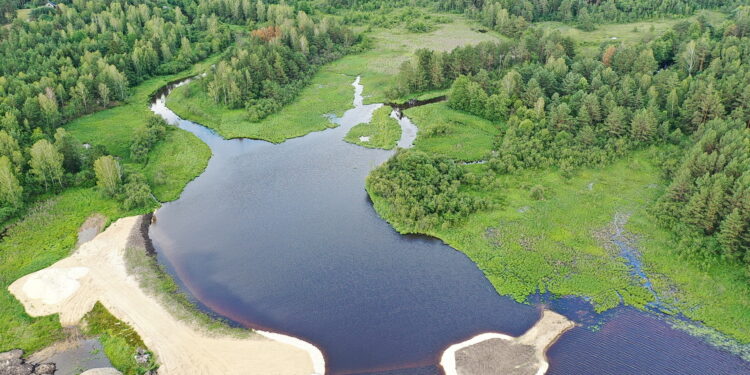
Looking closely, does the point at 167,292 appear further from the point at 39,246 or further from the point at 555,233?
the point at 555,233

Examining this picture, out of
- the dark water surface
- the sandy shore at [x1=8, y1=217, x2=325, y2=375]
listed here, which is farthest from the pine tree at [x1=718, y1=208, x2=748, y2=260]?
the sandy shore at [x1=8, y1=217, x2=325, y2=375]

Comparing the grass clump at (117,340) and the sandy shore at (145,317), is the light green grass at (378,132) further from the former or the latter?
the grass clump at (117,340)

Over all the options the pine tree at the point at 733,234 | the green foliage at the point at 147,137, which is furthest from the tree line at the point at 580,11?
the pine tree at the point at 733,234

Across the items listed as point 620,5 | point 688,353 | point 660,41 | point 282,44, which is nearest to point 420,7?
point 620,5

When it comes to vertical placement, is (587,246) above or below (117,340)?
above

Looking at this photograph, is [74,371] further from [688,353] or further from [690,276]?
[690,276]

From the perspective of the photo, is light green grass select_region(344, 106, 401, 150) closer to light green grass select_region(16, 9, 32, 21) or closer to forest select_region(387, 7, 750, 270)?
forest select_region(387, 7, 750, 270)

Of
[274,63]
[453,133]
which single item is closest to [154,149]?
[274,63]
